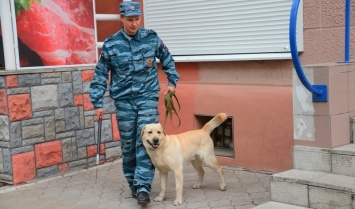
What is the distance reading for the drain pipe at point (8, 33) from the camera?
5.84 metres

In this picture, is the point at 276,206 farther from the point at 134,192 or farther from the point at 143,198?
the point at 134,192

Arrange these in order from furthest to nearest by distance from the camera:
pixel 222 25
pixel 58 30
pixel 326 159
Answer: pixel 58 30 → pixel 222 25 → pixel 326 159

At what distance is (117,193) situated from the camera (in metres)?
5.36

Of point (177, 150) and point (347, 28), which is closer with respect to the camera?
point (347, 28)

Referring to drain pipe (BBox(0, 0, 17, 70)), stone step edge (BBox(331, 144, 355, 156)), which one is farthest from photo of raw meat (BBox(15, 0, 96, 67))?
stone step edge (BBox(331, 144, 355, 156))

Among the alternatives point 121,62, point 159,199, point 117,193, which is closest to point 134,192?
point 159,199

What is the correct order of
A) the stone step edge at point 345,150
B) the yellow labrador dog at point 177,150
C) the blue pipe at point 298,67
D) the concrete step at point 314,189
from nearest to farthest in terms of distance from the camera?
the concrete step at point 314,189, the blue pipe at point 298,67, the stone step edge at point 345,150, the yellow labrador dog at point 177,150

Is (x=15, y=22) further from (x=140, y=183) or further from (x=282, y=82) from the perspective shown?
(x=282, y=82)

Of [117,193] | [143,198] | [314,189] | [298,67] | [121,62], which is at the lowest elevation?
[117,193]

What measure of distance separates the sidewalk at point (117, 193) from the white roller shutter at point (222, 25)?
1.50 metres

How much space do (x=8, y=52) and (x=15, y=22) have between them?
1.21 ft

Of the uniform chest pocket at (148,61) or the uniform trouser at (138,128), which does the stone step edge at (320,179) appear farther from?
the uniform chest pocket at (148,61)

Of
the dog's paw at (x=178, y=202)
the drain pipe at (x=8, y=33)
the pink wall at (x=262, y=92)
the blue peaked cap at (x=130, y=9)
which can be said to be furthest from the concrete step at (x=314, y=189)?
the drain pipe at (x=8, y=33)

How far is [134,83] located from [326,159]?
196 centimetres
